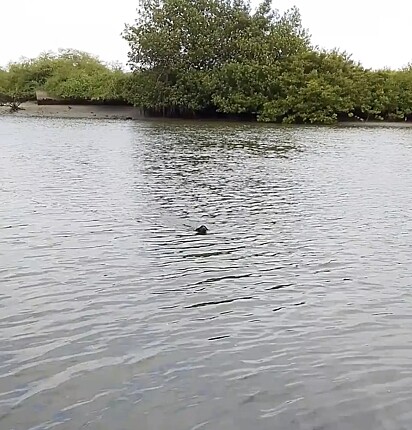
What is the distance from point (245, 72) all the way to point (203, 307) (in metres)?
57.2

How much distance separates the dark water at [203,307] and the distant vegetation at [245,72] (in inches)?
1779

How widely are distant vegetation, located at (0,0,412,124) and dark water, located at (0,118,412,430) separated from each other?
45.2 metres

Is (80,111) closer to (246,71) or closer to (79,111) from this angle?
(79,111)

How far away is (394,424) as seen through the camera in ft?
19.2

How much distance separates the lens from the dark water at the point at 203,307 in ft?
20.0

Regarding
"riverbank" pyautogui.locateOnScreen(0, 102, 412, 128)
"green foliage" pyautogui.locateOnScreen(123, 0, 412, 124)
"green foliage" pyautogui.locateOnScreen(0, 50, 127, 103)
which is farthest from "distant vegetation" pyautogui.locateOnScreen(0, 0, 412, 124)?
"green foliage" pyautogui.locateOnScreen(0, 50, 127, 103)

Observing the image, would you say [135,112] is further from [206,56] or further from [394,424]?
[394,424]

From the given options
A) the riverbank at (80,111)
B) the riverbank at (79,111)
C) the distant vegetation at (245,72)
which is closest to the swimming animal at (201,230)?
the distant vegetation at (245,72)

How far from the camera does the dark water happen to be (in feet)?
20.0

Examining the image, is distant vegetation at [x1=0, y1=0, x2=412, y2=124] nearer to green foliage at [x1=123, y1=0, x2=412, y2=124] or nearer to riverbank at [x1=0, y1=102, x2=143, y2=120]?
green foliage at [x1=123, y1=0, x2=412, y2=124]

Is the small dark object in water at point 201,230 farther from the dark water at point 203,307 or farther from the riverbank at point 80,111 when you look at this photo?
the riverbank at point 80,111

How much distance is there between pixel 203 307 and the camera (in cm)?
883

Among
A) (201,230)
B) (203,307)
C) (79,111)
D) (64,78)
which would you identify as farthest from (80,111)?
(203,307)

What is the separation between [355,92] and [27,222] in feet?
180
